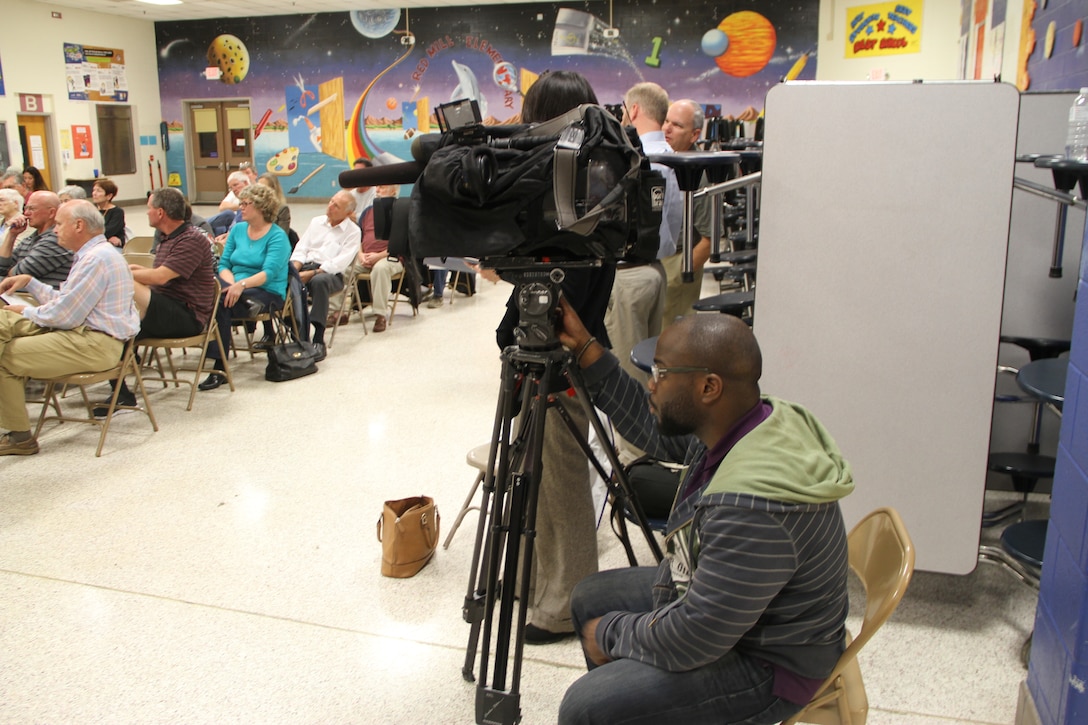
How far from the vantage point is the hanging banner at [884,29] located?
10.9 meters

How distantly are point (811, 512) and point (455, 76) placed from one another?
14.6 m

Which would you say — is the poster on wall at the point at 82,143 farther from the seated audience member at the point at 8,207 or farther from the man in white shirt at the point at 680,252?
the man in white shirt at the point at 680,252

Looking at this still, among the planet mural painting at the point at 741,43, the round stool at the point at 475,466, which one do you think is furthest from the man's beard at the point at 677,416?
the planet mural painting at the point at 741,43

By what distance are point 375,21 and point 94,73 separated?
4988 mm

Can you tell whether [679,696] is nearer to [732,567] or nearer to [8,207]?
[732,567]

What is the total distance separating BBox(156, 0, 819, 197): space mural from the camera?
1354 centimetres

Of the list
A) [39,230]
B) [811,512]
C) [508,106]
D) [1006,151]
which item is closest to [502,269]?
[811,512]

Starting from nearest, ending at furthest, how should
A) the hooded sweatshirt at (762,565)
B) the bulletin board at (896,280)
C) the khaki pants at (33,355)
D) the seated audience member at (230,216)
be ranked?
1. the hooded sweatshirt at (762,565)
2. the bulletin board at (896,280)
3. the khaki pants at (33,355)
4. the seated audience member at (230,216)

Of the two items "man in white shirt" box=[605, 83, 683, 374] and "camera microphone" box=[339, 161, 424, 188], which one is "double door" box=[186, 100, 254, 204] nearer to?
"man in white shirt" box=[605, 83, 683, 374]

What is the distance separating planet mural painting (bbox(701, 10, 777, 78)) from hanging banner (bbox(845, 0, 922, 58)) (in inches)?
57.1

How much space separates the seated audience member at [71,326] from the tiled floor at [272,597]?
305 mm

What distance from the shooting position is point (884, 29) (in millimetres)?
11305

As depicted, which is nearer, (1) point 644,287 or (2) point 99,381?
(1) point 644,287

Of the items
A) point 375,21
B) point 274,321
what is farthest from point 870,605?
point 375,21
